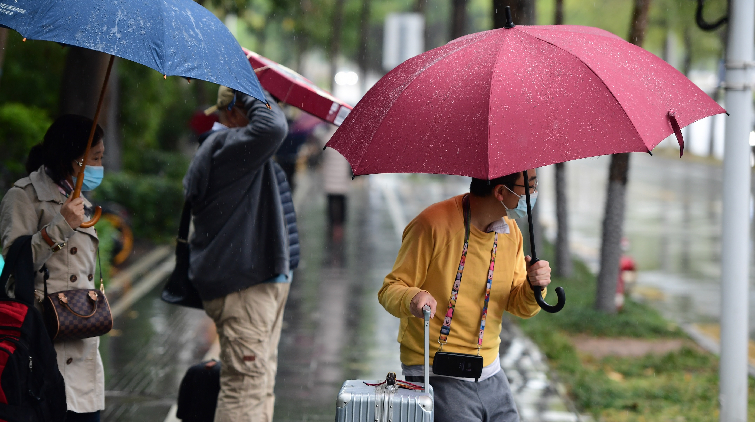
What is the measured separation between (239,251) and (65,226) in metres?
1.13

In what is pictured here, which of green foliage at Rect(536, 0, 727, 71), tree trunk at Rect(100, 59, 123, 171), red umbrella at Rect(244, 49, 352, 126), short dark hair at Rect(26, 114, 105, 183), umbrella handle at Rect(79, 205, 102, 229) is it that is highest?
green foliage at Rect(536, 0, 727, 71)

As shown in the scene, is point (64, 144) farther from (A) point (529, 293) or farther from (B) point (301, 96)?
(A) point (529, 293)

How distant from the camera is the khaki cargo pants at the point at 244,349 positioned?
455cm

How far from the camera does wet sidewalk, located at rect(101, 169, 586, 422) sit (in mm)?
6098

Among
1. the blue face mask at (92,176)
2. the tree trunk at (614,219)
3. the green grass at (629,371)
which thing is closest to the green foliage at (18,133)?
the green grass at (629,371)

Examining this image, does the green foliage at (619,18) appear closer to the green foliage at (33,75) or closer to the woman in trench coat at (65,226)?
the green foliage at (33,75)

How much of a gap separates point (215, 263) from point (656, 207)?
19526mm

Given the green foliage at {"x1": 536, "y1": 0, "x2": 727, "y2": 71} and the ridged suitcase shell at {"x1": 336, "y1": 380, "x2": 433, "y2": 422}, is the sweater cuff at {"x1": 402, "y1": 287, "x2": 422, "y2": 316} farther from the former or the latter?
the green foliage at {"x1": 536, "y1": 0, "x2": 727, "y2": 71}

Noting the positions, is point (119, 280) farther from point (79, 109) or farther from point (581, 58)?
point (581, 58)

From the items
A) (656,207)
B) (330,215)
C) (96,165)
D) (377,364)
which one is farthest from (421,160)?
(656,207)

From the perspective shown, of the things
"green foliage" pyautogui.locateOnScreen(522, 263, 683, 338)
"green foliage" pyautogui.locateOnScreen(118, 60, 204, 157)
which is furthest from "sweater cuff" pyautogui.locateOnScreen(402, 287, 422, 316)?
"green foliage" pyautogui.locateOnScreen(118, 60, 204, 157)

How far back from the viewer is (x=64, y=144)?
3793 millimetres

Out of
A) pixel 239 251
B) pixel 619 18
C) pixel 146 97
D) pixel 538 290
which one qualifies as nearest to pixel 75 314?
pixel 239 251

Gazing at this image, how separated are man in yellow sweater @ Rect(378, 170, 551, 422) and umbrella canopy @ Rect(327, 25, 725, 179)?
17.8 inches
